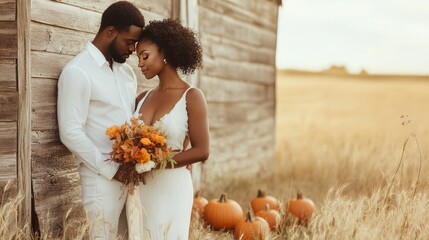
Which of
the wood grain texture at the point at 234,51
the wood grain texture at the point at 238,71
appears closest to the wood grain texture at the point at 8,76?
the wood grain texture at the point at 238,71

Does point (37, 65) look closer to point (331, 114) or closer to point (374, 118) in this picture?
point (374, 118)

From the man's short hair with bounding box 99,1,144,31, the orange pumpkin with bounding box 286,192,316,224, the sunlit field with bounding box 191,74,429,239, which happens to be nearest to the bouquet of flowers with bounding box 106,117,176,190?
the man's short hair with bounding box 99,1,144,31

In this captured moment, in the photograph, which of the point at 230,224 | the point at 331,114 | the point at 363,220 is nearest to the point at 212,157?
the point at 230,224

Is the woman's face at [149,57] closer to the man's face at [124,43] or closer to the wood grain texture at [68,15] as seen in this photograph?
the man's face at [124,43]

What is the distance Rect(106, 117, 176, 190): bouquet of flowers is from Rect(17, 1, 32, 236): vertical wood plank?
804 mm

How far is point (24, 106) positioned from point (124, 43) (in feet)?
2.78

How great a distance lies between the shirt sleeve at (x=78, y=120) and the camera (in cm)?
471

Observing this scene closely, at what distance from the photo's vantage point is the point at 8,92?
482 cm

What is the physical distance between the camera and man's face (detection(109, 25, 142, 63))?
4.93 m

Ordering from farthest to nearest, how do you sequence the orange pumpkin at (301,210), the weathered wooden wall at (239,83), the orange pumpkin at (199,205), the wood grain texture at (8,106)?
the weathered wooden wall at (239,83) < the orange pumpkin at (301,210) < the orange pumpkin at (199,205) < the wood grain texture at (8,106)

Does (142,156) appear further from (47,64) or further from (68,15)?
(68,15)

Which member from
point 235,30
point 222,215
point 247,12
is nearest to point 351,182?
point 222,215

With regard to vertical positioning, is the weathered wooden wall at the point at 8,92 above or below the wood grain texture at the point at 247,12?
below

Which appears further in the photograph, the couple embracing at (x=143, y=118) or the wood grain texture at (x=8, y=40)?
the wood grain texture at (x=8, y=40)
